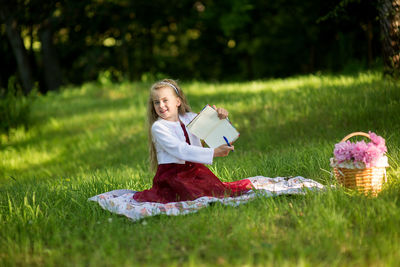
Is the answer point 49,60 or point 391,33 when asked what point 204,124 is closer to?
point 391,33

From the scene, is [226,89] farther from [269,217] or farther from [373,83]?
[269,217]

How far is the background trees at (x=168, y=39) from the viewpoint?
15953 millimetres

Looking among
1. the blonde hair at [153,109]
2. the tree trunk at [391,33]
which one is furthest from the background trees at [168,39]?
the blonde hair at [153,109]

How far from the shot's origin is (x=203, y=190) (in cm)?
423

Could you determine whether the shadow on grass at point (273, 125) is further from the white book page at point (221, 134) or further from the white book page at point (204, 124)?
the white book page at point (204, 124)

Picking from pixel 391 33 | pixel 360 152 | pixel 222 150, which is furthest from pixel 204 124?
pixel 391 33

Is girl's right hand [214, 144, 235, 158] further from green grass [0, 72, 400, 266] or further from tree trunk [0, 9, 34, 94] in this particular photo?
tree trunk [0, 9, 34, 94]

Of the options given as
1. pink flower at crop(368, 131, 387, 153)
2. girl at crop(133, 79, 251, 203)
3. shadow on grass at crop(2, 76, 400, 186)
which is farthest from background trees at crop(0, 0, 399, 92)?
pink flower at crop(368, 131, 387, 153)

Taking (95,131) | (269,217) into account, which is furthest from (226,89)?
(269,217)

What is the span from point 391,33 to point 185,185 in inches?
186

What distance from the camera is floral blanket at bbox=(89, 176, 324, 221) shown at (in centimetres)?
388

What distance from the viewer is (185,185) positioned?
4.20 meters

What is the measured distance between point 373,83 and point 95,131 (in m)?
5.62

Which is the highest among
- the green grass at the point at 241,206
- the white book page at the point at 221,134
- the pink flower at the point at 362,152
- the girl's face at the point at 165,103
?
the girl's face at the point at 165,103
